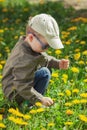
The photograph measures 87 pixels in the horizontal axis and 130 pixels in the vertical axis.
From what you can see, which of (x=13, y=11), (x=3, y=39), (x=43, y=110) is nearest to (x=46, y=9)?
(x=13, y=11)

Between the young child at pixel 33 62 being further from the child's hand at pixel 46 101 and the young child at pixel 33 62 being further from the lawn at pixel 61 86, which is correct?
the lawn at pixel 61 86

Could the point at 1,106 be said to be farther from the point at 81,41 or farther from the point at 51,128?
the point at 81,41

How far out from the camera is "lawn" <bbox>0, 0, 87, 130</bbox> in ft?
13.5

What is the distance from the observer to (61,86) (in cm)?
496

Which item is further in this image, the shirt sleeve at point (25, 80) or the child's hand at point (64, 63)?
the child's hand at point (64, 63)

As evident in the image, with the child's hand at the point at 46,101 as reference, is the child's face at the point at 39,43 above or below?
above

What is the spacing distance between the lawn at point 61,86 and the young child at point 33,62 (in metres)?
0.15

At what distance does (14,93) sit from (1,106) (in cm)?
21

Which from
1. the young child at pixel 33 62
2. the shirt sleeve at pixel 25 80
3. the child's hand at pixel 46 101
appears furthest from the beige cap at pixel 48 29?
the child's hand at pixel 46 101

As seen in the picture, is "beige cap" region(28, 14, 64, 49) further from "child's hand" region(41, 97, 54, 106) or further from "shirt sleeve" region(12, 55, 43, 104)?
"child's hand" region(41, 97, 54, 106)

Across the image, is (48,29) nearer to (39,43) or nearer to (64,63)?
(39,43)

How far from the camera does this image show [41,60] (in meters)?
4.26

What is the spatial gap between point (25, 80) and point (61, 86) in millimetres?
779

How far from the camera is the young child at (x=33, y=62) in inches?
163
